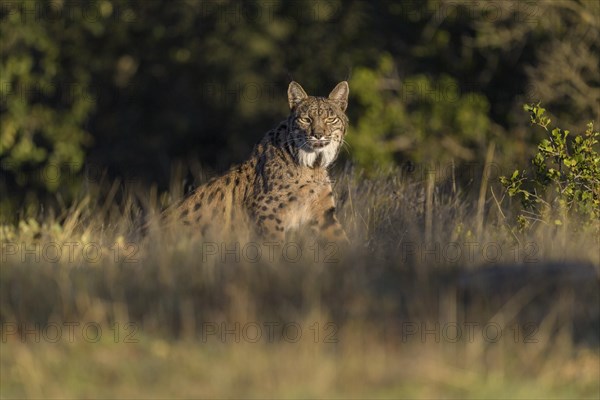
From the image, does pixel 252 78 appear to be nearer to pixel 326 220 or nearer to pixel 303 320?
pixel 326 220

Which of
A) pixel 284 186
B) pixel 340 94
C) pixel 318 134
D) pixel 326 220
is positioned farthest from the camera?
pixel 340 94

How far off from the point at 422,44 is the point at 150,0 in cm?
553

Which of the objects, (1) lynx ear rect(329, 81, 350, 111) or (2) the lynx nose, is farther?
(1) lynx ear rect(329, 81, 350, 111)

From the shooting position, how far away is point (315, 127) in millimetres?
11281

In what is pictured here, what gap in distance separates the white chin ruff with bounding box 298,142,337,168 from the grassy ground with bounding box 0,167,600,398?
184 centimetres

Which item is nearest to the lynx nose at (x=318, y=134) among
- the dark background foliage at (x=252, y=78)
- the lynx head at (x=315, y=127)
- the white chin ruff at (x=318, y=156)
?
the lynx head at (x=315, y=127)

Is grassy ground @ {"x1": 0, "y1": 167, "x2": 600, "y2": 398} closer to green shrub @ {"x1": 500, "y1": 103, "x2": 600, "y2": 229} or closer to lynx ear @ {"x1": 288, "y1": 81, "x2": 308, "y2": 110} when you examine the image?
green shrub @ {"x1": 500, "y1": 103, "x2": 600, "y2": 229}

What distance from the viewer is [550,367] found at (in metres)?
6.97

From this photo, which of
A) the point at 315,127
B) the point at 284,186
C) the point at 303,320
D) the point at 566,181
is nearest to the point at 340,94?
the point at 315,127

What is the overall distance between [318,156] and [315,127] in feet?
0.88

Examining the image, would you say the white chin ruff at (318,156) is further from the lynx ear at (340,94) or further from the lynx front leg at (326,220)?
the lynx ear at (340,94)

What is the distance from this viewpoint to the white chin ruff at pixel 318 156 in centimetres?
1123

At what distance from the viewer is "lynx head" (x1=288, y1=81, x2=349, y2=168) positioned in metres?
11.2

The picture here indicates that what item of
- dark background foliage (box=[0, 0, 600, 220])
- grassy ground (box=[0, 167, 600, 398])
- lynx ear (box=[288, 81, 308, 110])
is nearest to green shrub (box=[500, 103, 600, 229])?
grassy ground (box=[0, 167, 600, 398])
